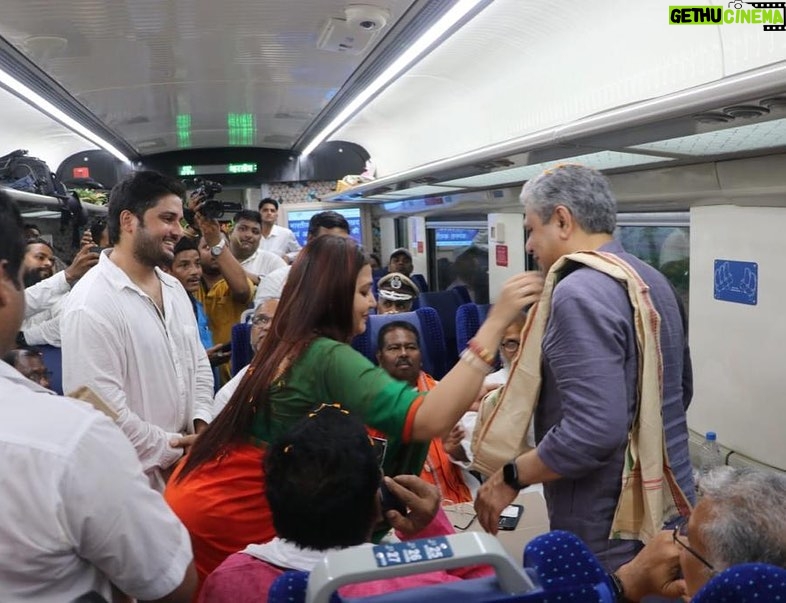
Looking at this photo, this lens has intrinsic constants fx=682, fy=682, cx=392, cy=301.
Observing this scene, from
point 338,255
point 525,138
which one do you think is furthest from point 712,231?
point 338,255

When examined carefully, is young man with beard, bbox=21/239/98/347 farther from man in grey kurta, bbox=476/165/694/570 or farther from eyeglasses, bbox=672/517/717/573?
eyeglasses, bbox=672/517/717/573

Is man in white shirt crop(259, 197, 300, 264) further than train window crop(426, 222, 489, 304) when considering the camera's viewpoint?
Yes

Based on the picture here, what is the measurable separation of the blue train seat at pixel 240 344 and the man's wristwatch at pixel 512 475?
8.06 ft

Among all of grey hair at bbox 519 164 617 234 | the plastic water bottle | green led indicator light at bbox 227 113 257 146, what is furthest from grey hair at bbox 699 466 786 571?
green led indicator light at bbox 227 113 257 146

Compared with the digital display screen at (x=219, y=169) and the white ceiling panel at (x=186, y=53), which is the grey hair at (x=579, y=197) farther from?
the digital display screen at (x=219, y=169)

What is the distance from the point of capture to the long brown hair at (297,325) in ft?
5.64

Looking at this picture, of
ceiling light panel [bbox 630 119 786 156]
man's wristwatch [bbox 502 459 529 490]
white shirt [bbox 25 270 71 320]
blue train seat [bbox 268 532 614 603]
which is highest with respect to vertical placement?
ceiling light panel [bbox 630 119 786 156]

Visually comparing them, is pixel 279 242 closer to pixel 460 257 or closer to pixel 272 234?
pixel 272 234

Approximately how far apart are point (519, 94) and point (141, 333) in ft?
10.1

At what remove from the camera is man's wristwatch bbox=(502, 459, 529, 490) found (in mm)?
1939

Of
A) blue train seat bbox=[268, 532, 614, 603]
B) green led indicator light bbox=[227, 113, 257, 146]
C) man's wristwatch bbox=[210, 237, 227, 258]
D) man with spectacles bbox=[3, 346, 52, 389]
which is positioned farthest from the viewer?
green led indicator light bbox=[227, 113, 257, 146]

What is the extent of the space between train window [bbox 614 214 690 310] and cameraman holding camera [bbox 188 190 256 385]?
2499 millimetres

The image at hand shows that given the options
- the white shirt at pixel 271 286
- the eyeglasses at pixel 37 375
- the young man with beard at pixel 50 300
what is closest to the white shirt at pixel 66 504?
the eyeglasses at pixel 37 375

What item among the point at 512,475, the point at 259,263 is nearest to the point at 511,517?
the point at 512,475
